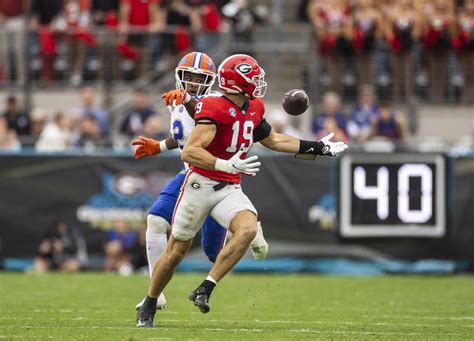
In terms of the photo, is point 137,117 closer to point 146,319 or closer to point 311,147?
point 311,147

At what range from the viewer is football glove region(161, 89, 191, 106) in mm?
9109

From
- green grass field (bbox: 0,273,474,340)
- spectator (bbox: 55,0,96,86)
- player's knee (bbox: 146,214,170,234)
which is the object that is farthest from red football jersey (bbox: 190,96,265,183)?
spectator (bbox: 55,0,96,86)

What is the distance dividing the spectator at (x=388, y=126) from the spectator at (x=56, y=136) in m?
4.53

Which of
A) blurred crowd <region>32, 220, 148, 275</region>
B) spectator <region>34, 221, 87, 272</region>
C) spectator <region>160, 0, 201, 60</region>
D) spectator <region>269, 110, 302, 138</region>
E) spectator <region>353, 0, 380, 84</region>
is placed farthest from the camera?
spectator <region>353, 0, 380, 84</region>

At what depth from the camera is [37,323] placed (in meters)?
9.21

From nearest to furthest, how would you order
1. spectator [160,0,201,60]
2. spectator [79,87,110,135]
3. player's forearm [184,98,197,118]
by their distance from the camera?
player's forearm [184,98,197,118], spectator [79,87,110,135], spectator [160,0,201,60]

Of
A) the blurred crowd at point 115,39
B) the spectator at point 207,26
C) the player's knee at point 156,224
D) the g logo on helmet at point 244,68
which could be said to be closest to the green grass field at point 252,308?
the player's knee at point 156,224

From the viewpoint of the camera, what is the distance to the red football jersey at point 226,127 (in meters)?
8.73

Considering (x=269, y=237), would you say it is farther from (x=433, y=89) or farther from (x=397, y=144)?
(x=433, y=89)

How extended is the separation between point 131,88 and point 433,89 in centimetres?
494

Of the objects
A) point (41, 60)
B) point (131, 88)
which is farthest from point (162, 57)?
point (41, 60)

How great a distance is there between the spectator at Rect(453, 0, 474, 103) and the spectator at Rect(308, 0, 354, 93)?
5.80 feet

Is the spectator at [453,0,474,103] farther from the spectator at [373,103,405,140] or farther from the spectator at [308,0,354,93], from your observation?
the spectator at [373,103,405,140]

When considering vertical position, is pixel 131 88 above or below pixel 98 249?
above
